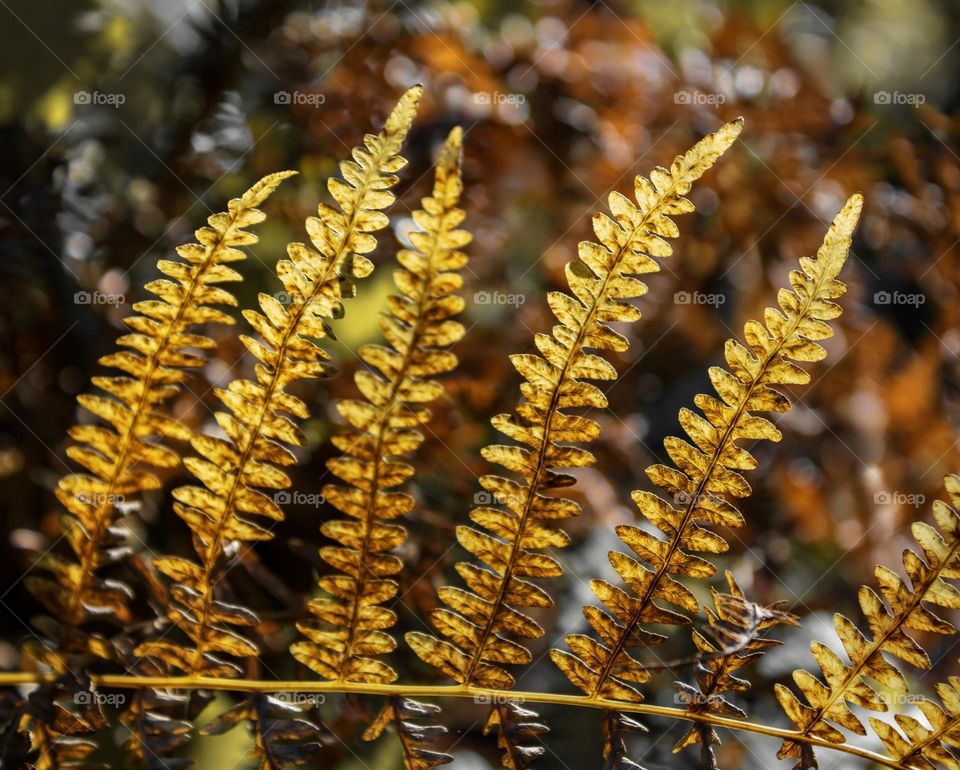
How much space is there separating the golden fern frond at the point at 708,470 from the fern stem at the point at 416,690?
0.04 ft

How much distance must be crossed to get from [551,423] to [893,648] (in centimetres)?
19

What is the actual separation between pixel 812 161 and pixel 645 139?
19 cm

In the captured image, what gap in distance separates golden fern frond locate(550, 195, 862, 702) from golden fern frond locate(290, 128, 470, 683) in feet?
0.31

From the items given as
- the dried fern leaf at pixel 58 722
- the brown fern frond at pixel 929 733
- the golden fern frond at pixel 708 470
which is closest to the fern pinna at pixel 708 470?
the golden fern frond at pixel 708 470

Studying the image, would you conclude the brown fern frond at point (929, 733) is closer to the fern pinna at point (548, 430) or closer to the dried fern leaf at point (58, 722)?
the fern pinna at point (548, 430)

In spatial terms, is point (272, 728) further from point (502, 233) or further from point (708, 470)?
point (502, 233)

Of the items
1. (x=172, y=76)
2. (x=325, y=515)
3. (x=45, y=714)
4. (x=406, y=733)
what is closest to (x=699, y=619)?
(x=325, y=515)

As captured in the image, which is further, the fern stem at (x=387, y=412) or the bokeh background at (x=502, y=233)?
the bokeh background at (x=502, y=233)

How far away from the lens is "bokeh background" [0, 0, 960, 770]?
2.38 feet

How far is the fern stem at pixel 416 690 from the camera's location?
395mm

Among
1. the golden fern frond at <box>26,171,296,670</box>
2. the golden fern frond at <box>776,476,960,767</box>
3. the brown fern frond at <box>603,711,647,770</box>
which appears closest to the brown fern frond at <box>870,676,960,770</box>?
the golden fern frond at <box>776,476,960,767</box>

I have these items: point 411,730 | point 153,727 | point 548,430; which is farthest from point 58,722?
point 548,430

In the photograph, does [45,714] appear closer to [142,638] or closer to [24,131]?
[142,638]

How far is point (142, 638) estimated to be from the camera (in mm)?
421
